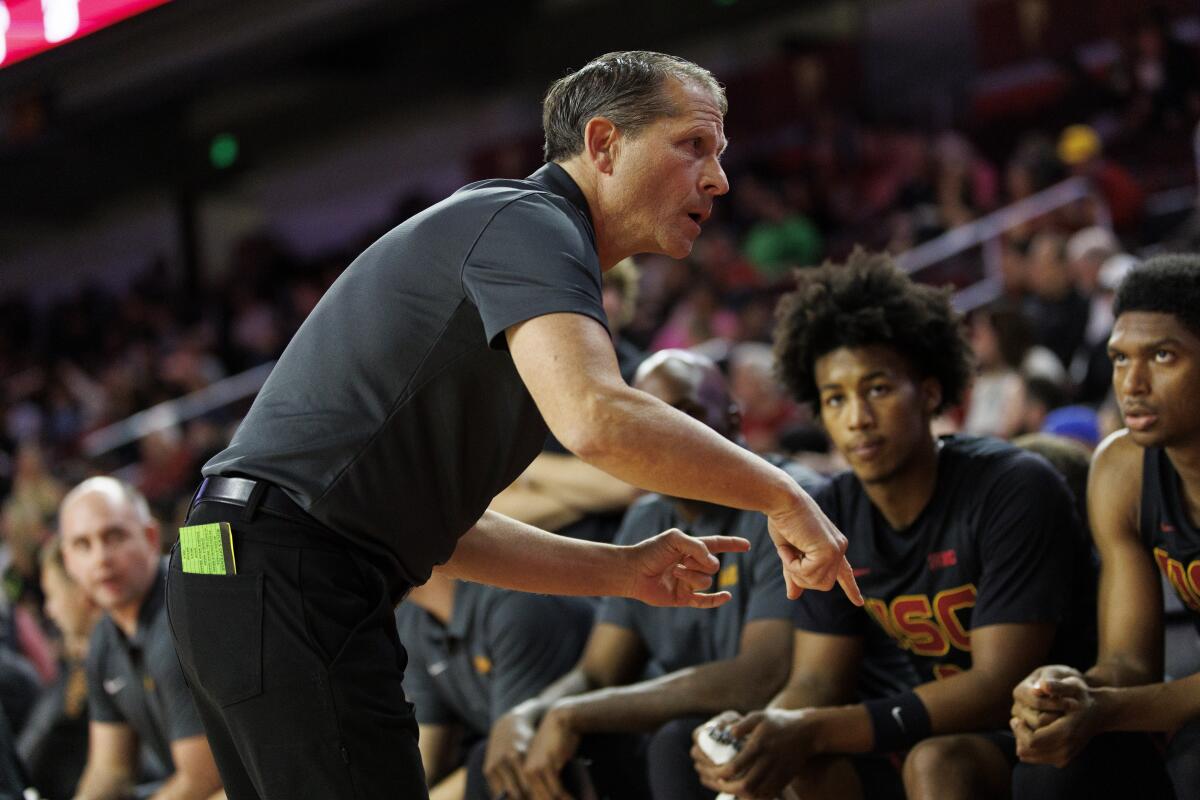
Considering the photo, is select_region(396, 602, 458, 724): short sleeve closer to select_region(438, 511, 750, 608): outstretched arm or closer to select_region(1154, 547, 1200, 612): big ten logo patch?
select_region(438, 511, 750, 608): outstretched arm

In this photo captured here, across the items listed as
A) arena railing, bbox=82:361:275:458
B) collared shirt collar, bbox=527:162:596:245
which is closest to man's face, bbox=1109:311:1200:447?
collared shirt collar, bbox=527:162:596:245

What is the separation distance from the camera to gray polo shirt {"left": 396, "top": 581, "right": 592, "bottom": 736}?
4.07 metres

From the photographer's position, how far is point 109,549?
14.4 ft

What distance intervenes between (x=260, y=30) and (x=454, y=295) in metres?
7.50

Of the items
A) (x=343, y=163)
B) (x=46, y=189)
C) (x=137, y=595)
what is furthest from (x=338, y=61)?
(x=137, y=595)

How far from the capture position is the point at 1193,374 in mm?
2955

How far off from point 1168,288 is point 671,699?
1502mm

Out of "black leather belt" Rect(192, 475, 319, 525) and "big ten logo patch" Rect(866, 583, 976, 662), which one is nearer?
"black leather belt" Rect(192, 475, 319, 525)

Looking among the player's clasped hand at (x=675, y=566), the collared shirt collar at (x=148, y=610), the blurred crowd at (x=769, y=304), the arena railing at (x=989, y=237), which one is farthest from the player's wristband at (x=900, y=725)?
the arena railing at (x=989, y=237)

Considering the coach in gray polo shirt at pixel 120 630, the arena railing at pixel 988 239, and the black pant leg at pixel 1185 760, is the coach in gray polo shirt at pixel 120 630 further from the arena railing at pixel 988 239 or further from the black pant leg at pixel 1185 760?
the arena railing at pixel 988 239

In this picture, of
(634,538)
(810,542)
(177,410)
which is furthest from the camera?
(177,410)

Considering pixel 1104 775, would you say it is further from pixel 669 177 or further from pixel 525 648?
pixel 525 648

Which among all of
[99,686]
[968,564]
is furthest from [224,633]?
[99,686]

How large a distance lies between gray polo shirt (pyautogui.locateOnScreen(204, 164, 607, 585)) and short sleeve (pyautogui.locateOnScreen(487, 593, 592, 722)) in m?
1.83
